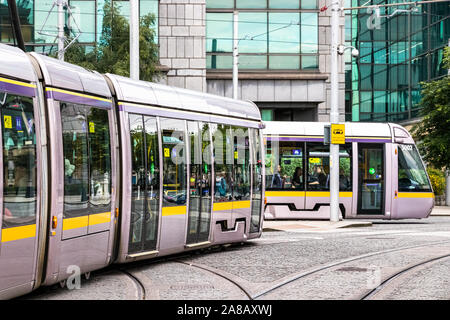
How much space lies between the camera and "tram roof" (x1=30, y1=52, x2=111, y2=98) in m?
8.75

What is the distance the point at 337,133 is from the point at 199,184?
10.3m

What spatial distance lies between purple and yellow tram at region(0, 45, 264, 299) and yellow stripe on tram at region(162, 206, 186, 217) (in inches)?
1.1

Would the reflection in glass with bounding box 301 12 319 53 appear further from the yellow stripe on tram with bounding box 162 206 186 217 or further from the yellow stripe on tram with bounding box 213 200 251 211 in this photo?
the yellow stripe on tram with bounding box 162 206 186 217

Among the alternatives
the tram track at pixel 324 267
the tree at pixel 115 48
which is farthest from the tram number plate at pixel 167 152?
the tree at pixel 115 48

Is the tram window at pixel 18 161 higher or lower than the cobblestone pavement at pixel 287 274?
higher

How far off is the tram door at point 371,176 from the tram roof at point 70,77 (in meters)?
13.9

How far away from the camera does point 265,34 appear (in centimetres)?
3472

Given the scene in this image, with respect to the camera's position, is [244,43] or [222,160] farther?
[244,43]

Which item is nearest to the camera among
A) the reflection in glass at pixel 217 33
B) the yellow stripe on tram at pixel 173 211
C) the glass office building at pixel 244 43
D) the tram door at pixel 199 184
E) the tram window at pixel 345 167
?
the yellow stripe on tram at pixel 173 211

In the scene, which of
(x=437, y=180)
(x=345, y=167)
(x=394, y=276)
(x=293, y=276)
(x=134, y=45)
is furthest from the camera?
(x=437, y=180)

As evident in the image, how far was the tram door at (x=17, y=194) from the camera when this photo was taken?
7.46 m

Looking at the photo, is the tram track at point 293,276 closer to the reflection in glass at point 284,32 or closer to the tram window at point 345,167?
the tram window at point 345,167

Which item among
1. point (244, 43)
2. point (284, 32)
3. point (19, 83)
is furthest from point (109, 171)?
point (284, 32)

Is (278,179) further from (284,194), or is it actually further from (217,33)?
(217,33)
